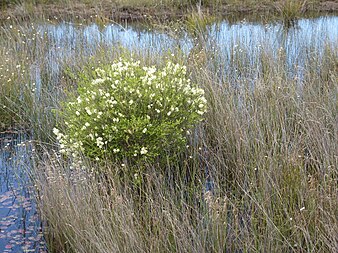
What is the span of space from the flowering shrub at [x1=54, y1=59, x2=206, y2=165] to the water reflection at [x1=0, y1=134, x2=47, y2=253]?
0.54 meters

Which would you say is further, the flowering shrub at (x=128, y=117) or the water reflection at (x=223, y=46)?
the water reflection at (x=223, y=46)

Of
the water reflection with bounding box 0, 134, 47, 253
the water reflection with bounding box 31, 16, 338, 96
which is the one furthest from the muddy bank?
the water reflection with bounding box 0, 134, 47, 253

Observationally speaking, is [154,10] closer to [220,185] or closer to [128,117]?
[128,117]

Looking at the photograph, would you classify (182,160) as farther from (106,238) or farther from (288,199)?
(106,238)

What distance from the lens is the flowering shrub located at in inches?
150

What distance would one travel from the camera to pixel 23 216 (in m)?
3.91

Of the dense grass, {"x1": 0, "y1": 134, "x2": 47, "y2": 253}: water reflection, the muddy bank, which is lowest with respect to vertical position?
{"x1": 0, "y1": 134, "x2": 47, "y2": 253}: water reflection

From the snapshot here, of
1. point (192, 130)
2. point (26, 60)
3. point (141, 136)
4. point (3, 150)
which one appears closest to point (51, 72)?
point (26, 60)

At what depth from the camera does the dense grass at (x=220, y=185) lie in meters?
2.96

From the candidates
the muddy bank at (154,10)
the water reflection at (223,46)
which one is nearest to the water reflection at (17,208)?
the water reflection at (223,46)

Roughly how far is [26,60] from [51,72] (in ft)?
1.49

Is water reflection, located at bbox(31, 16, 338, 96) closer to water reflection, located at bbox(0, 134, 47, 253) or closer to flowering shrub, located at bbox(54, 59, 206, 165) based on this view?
water reflection, located at bbox(0, 134, 47, 253)

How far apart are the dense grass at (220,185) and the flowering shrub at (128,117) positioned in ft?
0.55

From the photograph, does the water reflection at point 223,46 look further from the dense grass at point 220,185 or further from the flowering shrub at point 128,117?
the flowering shrub at point 128,117
